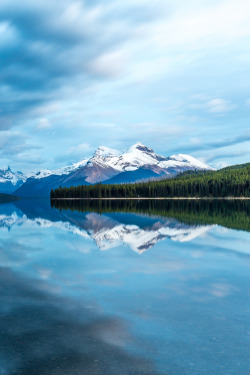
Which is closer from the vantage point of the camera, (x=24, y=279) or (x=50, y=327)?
(x=50, y=327)

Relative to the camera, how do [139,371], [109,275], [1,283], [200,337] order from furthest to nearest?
[109,275], [1,283], [200,337], [139,371]

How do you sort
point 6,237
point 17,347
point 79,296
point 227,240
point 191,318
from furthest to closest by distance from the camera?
1. point 6,237
2. point 227,240
3. point 79,296
4. point 191,318
5. point 17,347

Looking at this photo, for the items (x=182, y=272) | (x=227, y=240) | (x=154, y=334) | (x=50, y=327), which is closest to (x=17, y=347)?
(x=50, y=327)

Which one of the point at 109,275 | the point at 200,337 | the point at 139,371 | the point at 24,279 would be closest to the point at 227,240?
the point at 109,275

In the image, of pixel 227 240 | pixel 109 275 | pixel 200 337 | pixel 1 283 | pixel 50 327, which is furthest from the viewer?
pixel 227 240

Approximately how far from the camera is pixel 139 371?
12516 mm

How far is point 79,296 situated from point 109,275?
615cm

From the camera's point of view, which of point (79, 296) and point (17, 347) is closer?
point (17, 347)

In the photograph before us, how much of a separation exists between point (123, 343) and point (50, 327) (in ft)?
12.7

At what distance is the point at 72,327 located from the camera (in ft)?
54.1

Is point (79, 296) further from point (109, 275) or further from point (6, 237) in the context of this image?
point (6, 237)

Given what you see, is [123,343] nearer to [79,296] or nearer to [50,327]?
[50,327]

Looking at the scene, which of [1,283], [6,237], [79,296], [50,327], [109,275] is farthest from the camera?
[6,237]

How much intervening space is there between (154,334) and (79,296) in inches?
291
